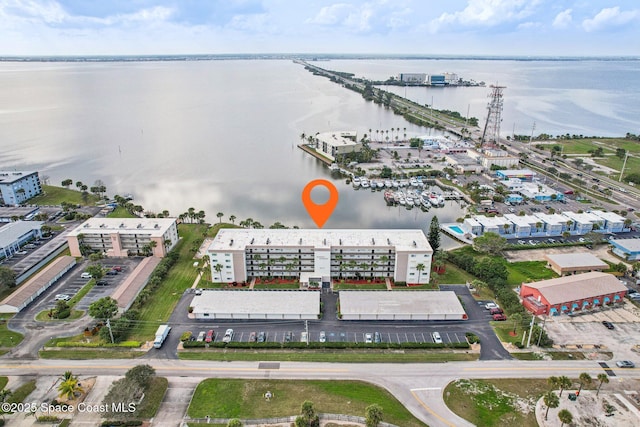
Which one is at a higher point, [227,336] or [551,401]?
[551,401]

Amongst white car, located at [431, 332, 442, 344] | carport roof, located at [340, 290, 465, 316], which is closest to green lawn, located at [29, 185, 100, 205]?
carport roof, located at [340, 290, 465, 316]

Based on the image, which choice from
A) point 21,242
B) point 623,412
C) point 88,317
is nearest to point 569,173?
point 623,412

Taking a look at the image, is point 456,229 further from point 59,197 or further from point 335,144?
point 59,197

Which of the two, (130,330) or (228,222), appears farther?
(228,222)

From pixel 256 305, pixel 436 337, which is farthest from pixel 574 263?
pixel 256 305

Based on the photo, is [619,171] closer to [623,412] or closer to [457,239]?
[457,239]
